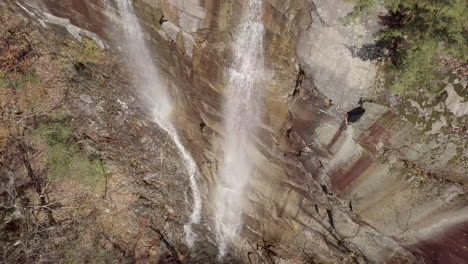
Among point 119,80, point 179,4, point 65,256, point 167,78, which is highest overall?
point 179,4

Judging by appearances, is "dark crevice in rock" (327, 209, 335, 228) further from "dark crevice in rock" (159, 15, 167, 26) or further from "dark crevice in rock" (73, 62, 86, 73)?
"dark crevice in rock" (73, 62, 86, 73)

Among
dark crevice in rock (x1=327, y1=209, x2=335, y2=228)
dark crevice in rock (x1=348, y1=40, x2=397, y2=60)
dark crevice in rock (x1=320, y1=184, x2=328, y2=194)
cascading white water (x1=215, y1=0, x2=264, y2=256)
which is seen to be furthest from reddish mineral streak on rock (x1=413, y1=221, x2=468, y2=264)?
cascading white water (x1=215, y1=0, x2=264, y2=256)

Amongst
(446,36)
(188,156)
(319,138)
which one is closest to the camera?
(446,36)

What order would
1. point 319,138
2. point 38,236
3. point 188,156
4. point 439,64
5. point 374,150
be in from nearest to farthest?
1. point 439,64
2. point 374,150
3. point 319,138
4. point 38,236
5. point 188,156

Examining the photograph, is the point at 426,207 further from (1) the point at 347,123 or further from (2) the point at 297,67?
(2) the point at 297,67

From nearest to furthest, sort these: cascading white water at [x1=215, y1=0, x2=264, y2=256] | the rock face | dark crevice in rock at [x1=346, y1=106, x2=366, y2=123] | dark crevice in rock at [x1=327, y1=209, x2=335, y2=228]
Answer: the rock face
dark crevice in rock at [x1=346, y1=106, x2=366, y2=123]
cascading white water at [x1=215, y1=0, x2=264, y2=256]
dark crevice in rock at [x1=327, y1=209, x2=335, y2=228]

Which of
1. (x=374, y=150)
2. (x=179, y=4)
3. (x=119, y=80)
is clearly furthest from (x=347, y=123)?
(x=119, y=80)

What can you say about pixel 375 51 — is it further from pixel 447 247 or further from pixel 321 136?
pixel 447 247

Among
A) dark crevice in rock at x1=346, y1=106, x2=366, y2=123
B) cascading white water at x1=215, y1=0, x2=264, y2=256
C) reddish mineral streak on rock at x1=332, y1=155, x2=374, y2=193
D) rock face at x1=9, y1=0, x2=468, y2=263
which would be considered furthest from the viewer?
cascading white water at x1=215, y1=0, x2=264, y2=256
